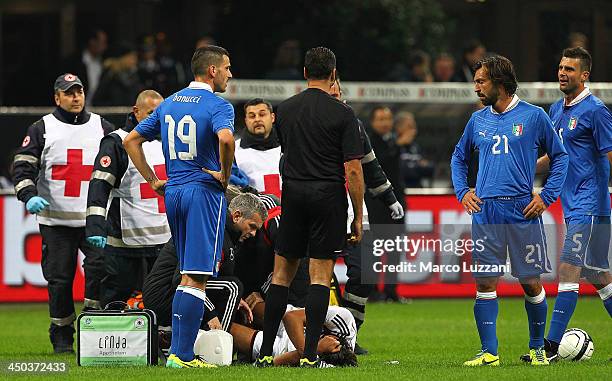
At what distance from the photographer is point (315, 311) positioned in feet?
33.2

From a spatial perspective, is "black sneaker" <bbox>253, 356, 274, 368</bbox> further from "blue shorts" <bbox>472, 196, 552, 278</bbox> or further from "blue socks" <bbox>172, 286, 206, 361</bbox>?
"blue shorts" <bbox>472, 196, 552, 278</bbox>

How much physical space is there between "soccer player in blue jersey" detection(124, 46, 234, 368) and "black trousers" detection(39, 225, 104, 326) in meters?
2.45

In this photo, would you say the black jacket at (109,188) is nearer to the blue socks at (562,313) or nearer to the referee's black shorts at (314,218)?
the referee's black shorts at (314,218)

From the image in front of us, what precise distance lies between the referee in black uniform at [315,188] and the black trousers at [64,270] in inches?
114

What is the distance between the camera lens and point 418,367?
10.5 m

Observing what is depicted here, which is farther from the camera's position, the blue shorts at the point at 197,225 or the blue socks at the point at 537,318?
the blue socks at the point at 537,318

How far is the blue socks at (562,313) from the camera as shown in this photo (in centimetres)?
1112

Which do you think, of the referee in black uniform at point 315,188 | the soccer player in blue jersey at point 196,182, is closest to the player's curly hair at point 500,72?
the referee in black uniform at point 315,188

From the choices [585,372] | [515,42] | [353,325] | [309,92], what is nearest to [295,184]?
[309,92]

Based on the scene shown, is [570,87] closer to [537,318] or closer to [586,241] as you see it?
[586,241]

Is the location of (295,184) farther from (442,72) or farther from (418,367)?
(442,72)

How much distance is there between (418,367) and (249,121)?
3870 mm

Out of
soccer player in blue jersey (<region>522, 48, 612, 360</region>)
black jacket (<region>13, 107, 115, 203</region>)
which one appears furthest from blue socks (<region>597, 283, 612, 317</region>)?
black jacket (<region>13, 107, 115, 203</region>)

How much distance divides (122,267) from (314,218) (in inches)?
127
